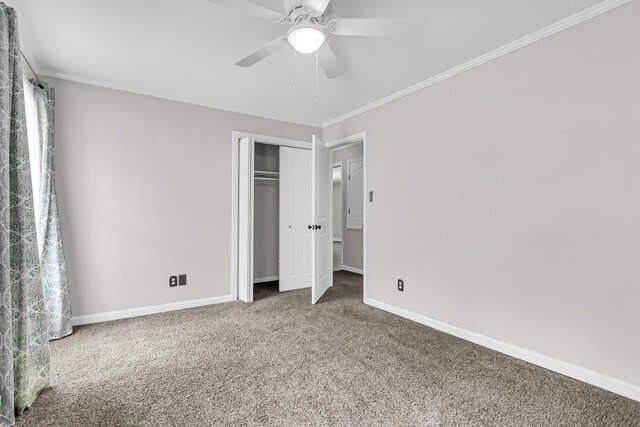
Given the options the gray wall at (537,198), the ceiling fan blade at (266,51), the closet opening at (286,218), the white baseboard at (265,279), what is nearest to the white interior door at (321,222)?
the closet opening at (286,218)

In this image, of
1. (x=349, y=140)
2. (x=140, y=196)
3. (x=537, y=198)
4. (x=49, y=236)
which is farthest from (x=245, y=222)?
(x=537, y=198)

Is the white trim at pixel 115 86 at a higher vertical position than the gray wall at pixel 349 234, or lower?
higher

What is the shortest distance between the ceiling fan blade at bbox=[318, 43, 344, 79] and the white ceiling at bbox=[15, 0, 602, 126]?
0.23 metres

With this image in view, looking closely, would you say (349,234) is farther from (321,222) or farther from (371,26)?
(371,26)

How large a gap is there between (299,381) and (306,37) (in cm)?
212

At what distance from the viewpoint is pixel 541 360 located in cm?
228

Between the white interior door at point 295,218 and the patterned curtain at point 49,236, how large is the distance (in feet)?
7.73

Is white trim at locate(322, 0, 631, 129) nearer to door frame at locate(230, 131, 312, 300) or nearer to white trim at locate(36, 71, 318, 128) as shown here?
door frame at locate(230, 131, 312, 300)

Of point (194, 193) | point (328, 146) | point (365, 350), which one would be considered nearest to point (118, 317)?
point (194, 193)

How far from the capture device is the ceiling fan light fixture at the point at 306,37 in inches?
71.2

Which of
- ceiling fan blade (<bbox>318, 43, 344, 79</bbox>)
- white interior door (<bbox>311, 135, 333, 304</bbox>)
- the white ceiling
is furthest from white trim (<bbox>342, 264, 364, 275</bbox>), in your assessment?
ceiling fan blade (<bbox>318, 43, 344, 79</bbox>)

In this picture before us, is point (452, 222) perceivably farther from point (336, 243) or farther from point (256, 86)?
point (336, 243)

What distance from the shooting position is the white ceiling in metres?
2.03

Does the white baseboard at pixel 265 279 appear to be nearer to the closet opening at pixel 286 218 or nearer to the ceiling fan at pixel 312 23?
the closet opening at pixel 286 218
